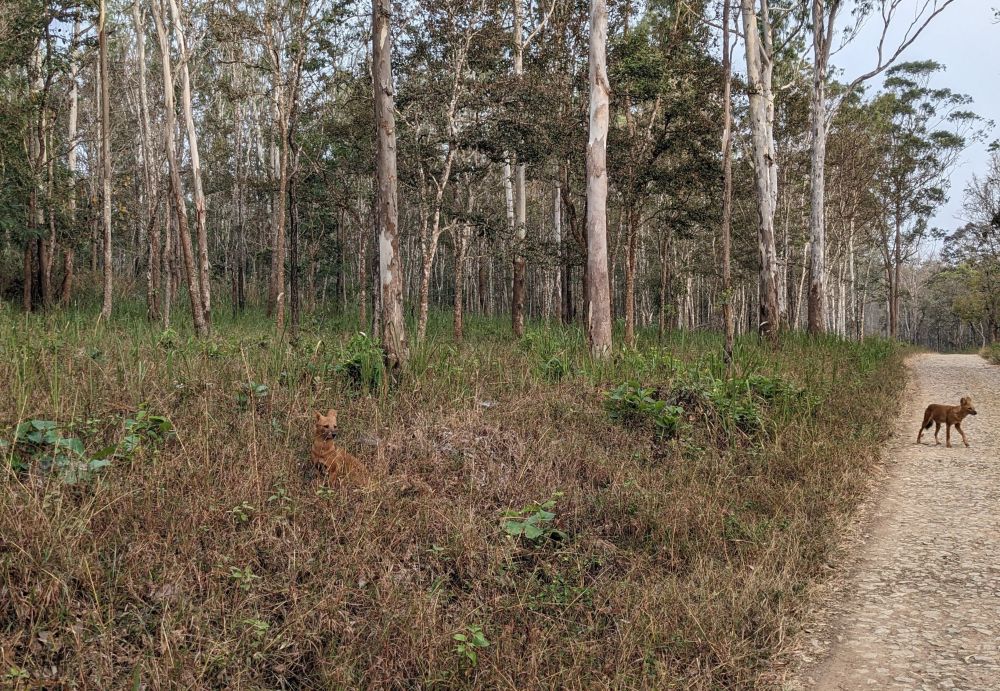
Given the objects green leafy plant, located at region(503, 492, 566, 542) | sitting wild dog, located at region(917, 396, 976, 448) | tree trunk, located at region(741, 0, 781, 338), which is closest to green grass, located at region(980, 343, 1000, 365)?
tree trunk, located at region(741, 0, 781, 338)

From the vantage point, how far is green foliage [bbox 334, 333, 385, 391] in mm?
5762

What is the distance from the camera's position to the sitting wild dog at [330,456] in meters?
4.05

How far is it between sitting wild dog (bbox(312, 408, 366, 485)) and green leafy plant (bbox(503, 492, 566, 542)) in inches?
40.5

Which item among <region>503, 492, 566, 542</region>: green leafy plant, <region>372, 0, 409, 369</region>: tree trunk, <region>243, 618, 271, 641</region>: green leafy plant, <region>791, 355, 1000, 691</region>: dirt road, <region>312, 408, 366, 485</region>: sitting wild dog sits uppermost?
<region>372, 0, 409, 369</region>: tree trunk

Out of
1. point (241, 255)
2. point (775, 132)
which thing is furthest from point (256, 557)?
point (775, 132)

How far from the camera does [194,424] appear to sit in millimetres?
4418

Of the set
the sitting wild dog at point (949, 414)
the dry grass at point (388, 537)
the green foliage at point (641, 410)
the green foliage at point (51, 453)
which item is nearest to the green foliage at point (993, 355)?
the sitting wild dog at point (949, 414)

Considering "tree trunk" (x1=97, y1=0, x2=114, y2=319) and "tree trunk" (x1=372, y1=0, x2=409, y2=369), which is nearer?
"tree trunk" (x1=372, y1=0, x2=409, y2=369)

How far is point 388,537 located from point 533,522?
97 cm

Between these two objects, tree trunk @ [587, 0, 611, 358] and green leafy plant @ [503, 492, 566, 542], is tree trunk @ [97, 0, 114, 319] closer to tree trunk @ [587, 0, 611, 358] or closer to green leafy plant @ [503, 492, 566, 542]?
tree trunk @ [587, 0, 611, 358]

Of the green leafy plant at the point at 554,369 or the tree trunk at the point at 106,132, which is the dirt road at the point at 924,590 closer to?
the green leafy plant at the point at 554,369

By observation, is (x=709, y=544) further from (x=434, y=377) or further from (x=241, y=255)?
(x=241, y=255)

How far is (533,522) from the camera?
402 centimetres

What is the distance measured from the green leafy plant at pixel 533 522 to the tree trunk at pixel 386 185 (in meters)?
2.56
